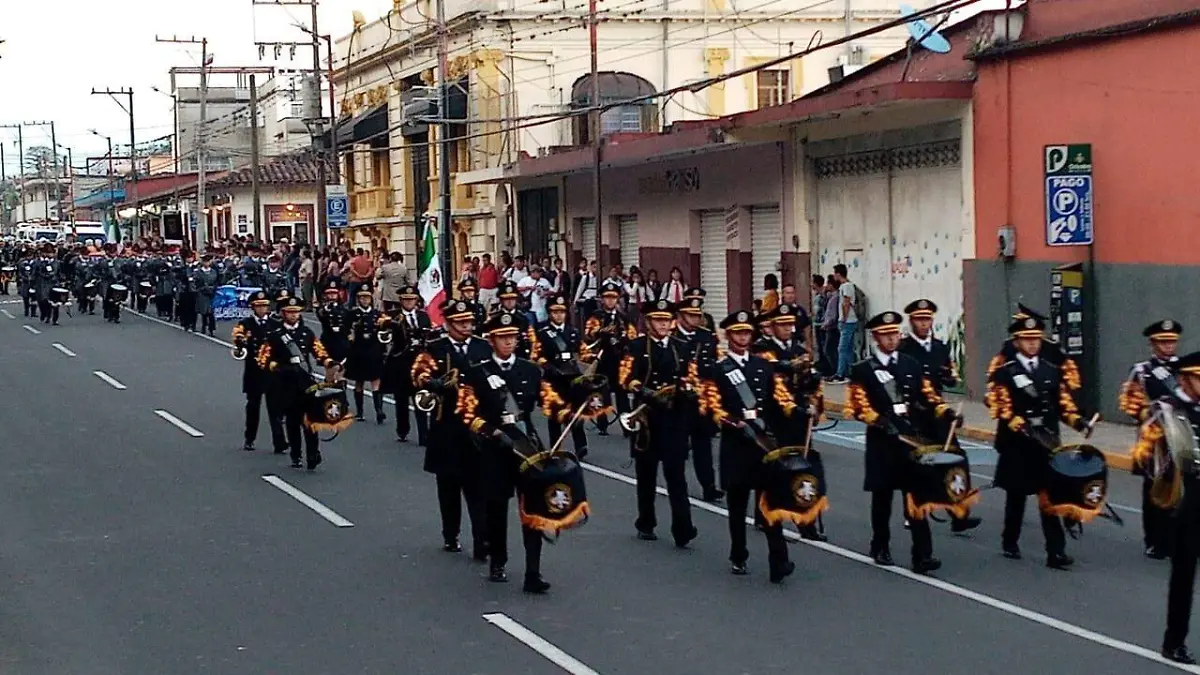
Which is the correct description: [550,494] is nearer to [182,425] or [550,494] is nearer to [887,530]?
[887,530]

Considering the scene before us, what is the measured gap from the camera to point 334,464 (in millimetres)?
18297

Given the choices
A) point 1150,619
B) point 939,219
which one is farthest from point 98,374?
point 1150,619

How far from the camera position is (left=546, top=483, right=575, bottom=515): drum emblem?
11.3m

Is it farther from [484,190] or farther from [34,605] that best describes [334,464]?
[484,190]

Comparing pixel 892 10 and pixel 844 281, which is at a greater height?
pixel 892 10

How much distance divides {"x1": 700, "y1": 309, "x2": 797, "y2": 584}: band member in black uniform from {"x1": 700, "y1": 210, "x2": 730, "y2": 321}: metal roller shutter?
20584 millimetres

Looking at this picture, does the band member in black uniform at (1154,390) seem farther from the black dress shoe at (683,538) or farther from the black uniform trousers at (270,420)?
the black uniform trousers at (270,420)

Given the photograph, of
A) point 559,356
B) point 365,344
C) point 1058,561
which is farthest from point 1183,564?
point 365,344

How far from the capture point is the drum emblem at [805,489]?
11.7 m

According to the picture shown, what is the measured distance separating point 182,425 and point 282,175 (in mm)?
48912

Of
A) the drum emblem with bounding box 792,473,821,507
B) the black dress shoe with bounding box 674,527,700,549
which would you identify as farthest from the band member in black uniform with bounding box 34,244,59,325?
the drum emblem with bounding box 792,473,821,507

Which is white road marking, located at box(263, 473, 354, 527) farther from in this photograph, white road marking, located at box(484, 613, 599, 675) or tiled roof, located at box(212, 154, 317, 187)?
tiled roof, located at box(212, 154, 317, 187)

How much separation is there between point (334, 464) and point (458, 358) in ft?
21.8

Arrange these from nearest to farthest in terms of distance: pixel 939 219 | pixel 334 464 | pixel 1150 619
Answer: pixel 1150 619 → pixel 334 464 → pixel 939 219
